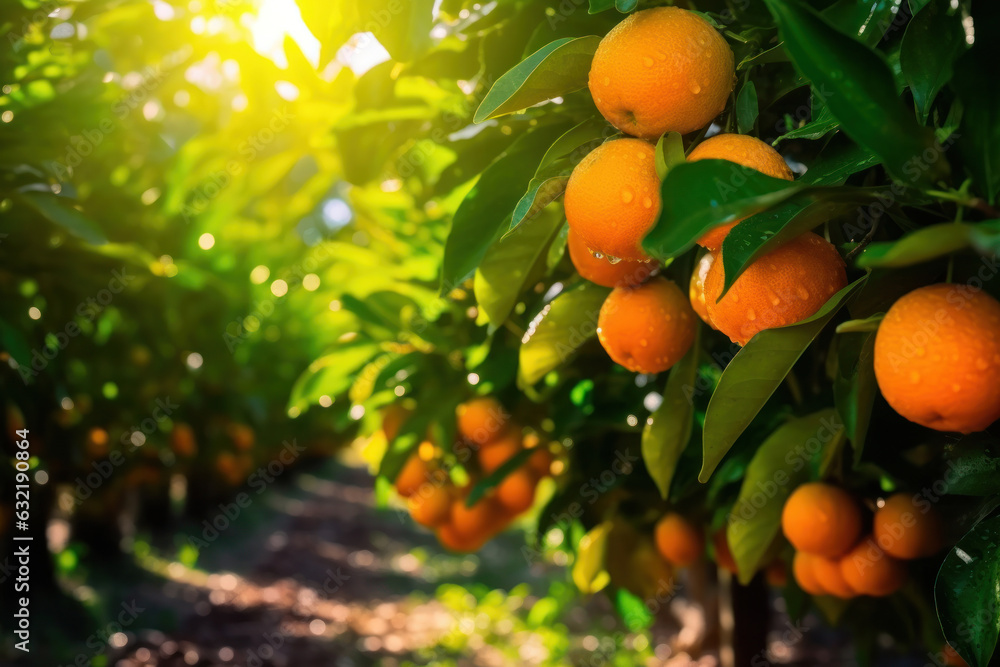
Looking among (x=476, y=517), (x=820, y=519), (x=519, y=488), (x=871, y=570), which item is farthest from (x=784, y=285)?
(x=476, y=517)

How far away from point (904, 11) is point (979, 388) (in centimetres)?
46

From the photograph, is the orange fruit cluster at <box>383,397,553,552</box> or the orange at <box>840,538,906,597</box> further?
the orange fruit cluster at <box>383,397,553,552</box>

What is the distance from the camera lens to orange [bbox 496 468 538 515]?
142 centimetres

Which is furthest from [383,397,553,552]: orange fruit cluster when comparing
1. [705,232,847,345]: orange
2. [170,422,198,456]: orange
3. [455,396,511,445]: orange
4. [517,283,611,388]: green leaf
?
[170,422,198,456]: orange

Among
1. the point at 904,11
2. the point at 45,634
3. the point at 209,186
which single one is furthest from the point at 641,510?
the point at 45,634

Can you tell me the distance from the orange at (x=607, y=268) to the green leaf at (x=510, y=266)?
0.20 feet

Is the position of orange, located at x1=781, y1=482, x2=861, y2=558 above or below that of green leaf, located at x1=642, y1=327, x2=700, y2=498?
below

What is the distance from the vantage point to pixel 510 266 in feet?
2.74

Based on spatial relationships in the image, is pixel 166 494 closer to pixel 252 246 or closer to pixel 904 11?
pixel 252 246

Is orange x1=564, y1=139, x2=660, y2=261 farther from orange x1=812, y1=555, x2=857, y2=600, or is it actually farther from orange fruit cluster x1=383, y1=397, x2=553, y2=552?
orange fruit cluster x1=383, y1=397, x2=553, y2=552

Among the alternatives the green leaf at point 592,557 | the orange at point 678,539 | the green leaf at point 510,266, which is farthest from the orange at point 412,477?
the green leaf at point 510,266

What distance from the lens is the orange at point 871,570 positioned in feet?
3.04

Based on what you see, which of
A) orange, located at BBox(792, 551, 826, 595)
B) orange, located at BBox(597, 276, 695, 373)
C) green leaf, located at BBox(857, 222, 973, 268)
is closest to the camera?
green leaf, located at BBox(857, 222, 973, 268)

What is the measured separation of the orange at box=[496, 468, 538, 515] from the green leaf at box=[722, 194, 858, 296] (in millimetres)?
941
